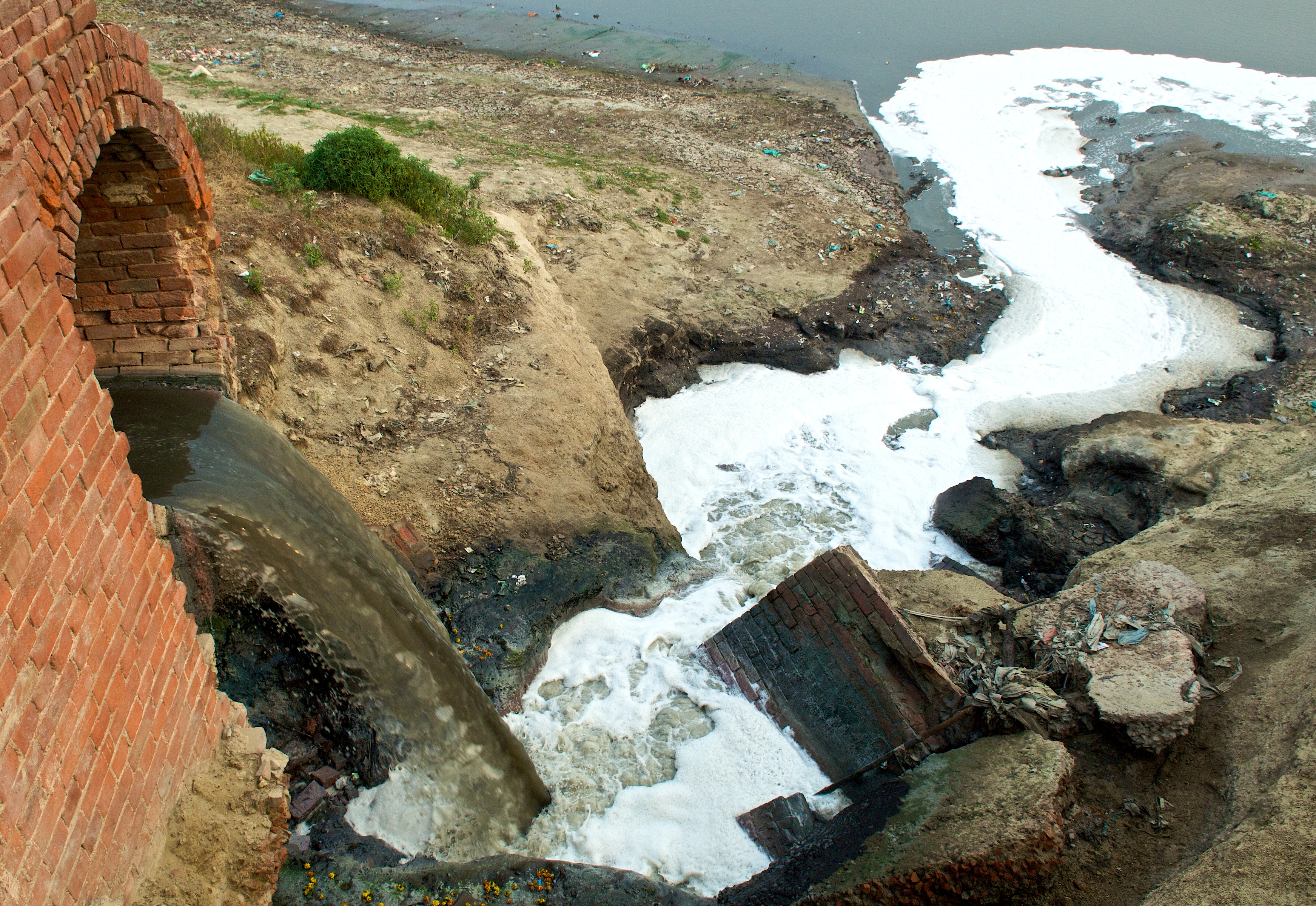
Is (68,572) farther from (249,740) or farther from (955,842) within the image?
(955,842)

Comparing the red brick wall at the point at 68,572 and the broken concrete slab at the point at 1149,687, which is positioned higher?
Result: the red brick wall at the point at 68,572

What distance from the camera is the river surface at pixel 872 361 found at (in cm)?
539

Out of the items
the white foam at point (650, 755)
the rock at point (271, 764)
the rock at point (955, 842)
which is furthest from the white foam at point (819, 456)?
the rock at point (271, 764)

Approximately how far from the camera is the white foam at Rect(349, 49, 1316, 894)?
520 cm

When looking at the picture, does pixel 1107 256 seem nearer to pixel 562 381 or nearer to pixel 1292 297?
pixel 1292 297

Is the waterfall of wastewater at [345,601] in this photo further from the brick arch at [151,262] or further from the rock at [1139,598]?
the rock at [1139,598]

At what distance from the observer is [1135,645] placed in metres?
4.82

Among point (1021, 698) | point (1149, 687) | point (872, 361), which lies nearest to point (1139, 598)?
point (1149, 687)

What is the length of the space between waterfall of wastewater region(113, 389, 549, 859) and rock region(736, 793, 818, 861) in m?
1.31

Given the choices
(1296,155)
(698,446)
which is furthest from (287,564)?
(1296,155)

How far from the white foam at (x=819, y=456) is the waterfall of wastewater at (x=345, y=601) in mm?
253

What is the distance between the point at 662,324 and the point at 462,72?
11.2m

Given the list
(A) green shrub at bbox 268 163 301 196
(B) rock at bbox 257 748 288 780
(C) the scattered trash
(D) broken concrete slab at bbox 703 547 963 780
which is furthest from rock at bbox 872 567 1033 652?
(A) green shrub at bbox 268 163 301 196

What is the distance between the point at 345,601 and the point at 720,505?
487 centimetres
